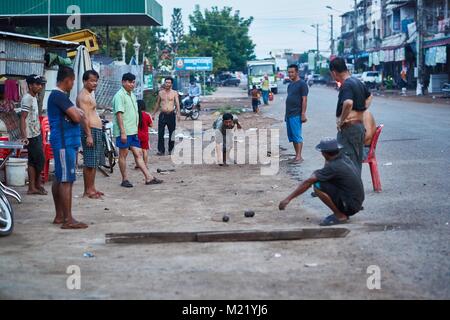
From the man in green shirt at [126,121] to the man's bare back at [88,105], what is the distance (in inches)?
36.8

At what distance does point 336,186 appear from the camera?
8359 millimetres

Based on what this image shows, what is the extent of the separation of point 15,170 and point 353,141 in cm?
557

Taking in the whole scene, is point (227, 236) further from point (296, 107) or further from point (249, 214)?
point (296, 107)

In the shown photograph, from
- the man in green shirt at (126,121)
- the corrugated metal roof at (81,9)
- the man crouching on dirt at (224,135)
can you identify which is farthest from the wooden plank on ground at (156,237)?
the corrugated metal roof at (81,9)

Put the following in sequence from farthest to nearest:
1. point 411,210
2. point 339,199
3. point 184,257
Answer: point 411,210 → point 339,199 → point 184,257

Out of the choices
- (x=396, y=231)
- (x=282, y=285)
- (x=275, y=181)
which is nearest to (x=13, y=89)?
(x=275, y=181)

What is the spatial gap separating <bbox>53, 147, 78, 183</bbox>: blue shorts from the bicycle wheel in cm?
67

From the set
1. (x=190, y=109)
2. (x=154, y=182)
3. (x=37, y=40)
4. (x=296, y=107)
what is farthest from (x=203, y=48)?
(x=154, y=182)

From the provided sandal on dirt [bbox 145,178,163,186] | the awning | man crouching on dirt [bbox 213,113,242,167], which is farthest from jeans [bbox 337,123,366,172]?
the awning

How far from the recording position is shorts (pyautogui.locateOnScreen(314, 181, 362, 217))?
8.31 metres

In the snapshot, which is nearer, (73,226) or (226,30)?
(73,226)

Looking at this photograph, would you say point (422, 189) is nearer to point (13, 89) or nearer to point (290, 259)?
point (290, 259)

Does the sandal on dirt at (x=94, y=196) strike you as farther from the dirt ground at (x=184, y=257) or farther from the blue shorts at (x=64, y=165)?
the blue shorts at (x=64, y=165)

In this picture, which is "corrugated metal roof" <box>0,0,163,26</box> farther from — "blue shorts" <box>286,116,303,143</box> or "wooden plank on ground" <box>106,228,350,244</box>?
"wooden plank on ground" <box>106,228,350,244</box>
